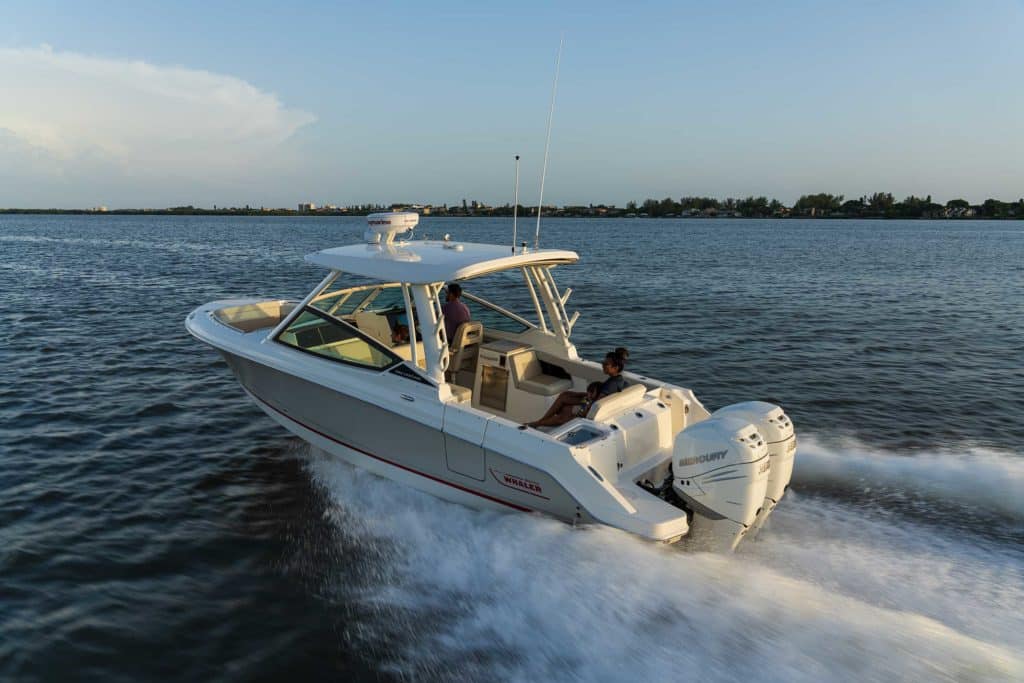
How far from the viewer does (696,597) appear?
4512 mm

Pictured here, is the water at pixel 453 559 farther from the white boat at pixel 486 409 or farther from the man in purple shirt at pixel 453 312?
the man in purple shirt at pixel 453 312

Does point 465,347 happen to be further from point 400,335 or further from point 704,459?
point 704,459

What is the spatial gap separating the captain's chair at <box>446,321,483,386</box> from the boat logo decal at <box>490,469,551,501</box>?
68.5 inches

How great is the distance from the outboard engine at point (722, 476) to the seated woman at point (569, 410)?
3.63 feet

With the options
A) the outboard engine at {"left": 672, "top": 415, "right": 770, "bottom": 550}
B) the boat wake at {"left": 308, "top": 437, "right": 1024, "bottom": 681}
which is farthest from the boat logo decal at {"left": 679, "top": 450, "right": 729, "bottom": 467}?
the boat wake at {"left": 308, "top": 437, "right": 1024, "bottom": 681}

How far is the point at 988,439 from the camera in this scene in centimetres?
880

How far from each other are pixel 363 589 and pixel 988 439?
8.76m

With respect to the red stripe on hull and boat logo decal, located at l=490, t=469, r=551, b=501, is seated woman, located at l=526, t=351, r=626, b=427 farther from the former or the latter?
the red stripe on hull

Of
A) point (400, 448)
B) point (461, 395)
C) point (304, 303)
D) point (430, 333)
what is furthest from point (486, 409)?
point (304, 303)

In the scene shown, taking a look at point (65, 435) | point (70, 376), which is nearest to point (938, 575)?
point (65, 435)

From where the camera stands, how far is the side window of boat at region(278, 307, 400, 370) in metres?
6.27

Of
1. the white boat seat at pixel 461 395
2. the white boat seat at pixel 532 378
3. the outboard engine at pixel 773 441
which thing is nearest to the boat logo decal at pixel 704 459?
the outboard engine at pixel 773 441

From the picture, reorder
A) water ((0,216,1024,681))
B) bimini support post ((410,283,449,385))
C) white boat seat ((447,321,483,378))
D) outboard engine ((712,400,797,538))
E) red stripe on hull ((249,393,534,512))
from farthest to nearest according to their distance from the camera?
white boat seat ((447,321,483,378)) < bimini support post ((410,283,449,385)) < red stripe on hull ((249,393,534,512)) < outboard engine ((712,400,797,538)) < water ((0,216,1024,681))

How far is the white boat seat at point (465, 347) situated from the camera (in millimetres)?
7004
